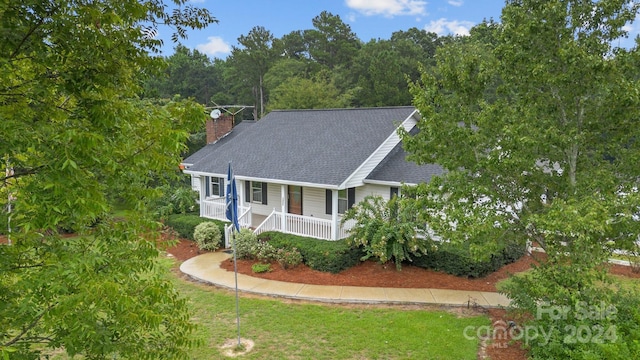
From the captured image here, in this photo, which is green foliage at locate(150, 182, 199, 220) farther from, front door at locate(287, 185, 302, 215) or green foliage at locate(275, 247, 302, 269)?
green foliage at locate(275, 247, 302, 269)

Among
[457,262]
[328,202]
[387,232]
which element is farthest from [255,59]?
[457,262]

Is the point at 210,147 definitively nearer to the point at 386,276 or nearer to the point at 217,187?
the point at 217,187

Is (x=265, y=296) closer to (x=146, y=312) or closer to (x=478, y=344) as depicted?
(x=478, y=344)

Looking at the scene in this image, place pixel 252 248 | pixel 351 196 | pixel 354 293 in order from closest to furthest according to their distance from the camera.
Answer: pixel 354 293 < pixel 252 248 < pixel 351 196

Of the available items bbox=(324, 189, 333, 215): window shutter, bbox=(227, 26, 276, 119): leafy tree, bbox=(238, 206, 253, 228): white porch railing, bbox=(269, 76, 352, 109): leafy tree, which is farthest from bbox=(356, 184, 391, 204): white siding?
bbox=(227, 26, 276, 119): leafy tree

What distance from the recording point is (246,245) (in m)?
14.7

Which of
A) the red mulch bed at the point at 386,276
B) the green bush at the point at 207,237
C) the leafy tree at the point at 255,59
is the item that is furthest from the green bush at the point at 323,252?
the leafy tree at the point at 255,59

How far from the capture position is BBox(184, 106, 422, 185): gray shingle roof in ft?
52.5

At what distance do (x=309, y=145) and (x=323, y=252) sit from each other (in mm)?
6520

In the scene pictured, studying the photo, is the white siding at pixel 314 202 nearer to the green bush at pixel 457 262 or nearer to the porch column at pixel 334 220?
the porch column at pixel 334 220

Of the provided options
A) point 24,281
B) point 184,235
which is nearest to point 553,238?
point 24,281

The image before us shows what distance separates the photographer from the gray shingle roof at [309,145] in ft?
52.5

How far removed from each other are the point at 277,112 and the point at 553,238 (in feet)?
60.5

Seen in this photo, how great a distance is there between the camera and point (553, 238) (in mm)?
7531
